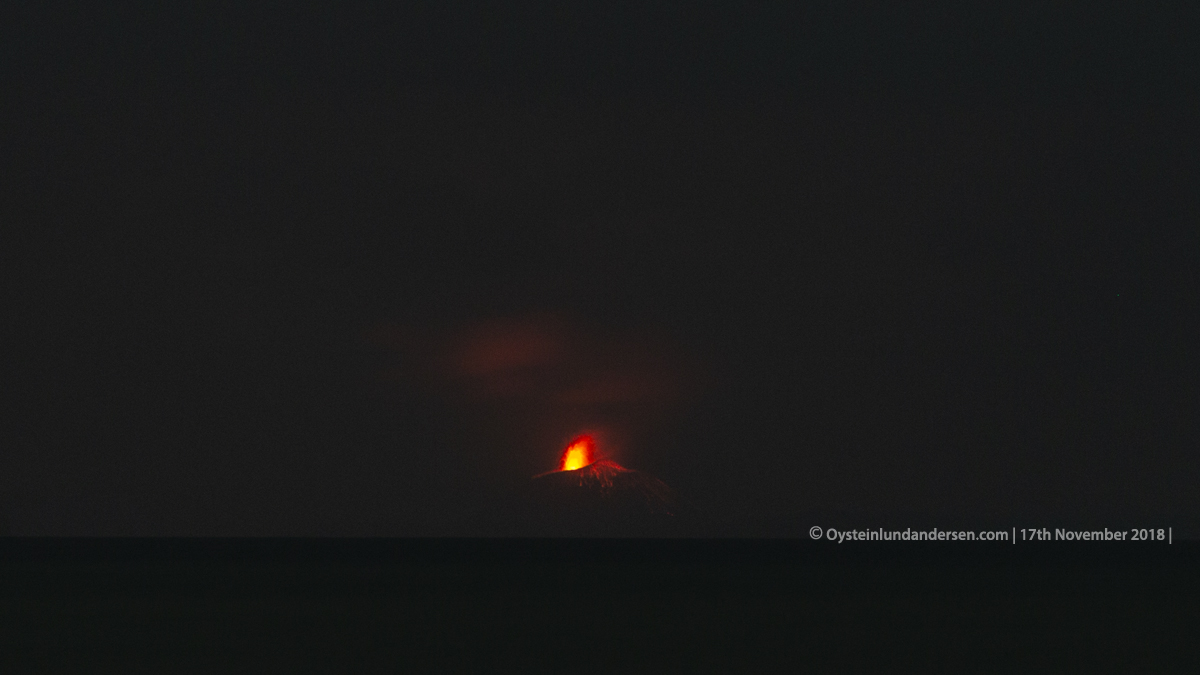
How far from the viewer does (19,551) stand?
29.5 ft

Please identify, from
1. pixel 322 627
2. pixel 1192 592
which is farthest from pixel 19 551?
pixel 1192 592

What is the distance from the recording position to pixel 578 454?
9.12 m

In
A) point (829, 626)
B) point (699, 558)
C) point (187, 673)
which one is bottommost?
point (187, 673)

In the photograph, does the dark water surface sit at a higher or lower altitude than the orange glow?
lower

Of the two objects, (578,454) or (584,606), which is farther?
(578,454)

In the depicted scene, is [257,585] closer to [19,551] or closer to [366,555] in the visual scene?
[366,555]

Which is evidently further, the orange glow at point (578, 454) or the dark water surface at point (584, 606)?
the orange glow at point (578, 454)

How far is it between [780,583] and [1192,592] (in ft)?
9.97

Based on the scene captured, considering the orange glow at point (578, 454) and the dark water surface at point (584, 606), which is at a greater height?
the orange glow at point (578, 454)

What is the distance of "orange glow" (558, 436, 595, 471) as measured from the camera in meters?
9.10

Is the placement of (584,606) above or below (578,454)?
below

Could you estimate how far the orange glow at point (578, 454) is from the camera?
910 centimetres

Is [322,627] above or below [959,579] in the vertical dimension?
below

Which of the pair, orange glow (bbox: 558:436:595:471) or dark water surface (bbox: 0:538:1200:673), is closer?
dark water surface (bbox: 0:538:1200:673)
